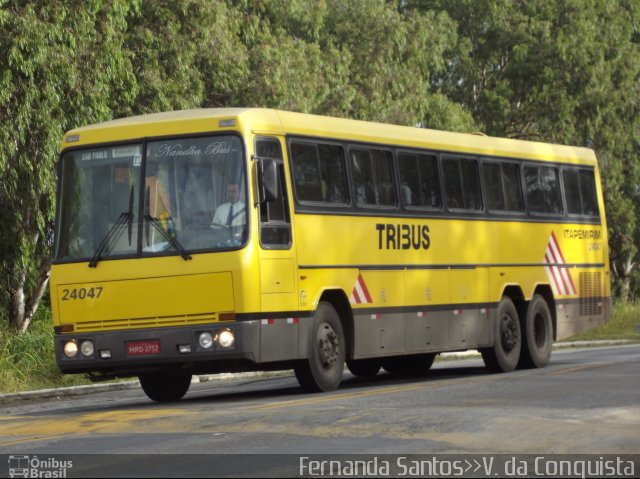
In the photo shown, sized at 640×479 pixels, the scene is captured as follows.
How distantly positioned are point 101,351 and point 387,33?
29925 mm

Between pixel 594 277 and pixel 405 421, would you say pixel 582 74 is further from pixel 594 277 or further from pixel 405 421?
pixel 405 421

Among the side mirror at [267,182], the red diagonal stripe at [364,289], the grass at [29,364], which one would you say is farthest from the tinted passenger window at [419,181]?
the grass at [29,364]

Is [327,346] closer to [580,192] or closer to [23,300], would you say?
[580,192]

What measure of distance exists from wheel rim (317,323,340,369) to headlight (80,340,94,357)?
270cm

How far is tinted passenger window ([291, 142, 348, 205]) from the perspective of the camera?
18.4m

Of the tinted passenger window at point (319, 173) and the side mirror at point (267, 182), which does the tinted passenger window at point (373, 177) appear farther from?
the side mirror at point (267, 182)

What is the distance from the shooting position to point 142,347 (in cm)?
1700

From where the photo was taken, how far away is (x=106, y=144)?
17859mm

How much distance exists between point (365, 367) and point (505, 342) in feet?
6.97

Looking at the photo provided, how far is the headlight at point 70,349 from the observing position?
57.0 feet

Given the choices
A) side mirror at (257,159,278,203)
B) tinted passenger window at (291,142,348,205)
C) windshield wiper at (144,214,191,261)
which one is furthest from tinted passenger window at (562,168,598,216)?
windshield wiper at (144,214,191,261)

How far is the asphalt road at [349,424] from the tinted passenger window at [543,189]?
215 inches

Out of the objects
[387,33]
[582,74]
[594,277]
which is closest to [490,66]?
[582,74]

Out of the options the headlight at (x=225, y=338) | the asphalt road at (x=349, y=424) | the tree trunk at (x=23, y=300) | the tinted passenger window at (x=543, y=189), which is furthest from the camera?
the tree trunk at (x=23, y=300)
